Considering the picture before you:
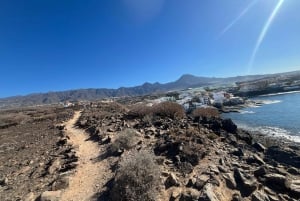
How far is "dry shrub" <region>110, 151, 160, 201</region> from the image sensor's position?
24.0 feet

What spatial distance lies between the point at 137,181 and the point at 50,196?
3464mm

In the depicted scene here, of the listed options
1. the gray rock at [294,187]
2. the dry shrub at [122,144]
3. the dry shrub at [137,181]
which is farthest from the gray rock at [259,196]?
the dry shrub at [122,144]

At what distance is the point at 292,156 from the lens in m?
15.4

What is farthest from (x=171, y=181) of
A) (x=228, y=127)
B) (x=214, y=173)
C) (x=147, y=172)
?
(x=228, y=127)

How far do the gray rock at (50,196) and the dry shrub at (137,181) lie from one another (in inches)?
86.9

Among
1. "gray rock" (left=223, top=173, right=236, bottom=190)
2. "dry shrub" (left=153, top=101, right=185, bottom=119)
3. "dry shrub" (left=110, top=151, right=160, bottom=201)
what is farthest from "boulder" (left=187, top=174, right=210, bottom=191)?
"dry shrub" (left=153, top=101, right=185, bottom=119)

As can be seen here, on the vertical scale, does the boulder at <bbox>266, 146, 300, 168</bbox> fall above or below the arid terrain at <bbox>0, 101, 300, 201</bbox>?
below

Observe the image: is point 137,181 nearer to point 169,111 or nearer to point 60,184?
point 60,184

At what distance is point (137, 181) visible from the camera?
294 inches

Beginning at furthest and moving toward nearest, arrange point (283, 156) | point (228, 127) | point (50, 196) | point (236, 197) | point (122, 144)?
1. point (228, 127)
2. point (283, 156)
3. point (122, 144)
4. point (50, 196)
5. point (236, 197)

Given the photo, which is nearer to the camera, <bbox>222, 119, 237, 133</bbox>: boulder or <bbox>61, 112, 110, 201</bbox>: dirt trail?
<bbox>61, 112, 110, 201</bbox>: dirt trail

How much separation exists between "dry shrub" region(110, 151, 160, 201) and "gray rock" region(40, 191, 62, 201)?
7.24 ft

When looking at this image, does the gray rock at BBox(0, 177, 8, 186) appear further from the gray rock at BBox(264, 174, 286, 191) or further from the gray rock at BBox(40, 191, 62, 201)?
the gray rock at BBox(264, 174, 286, 191)

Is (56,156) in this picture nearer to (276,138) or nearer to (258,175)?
(258,175)
